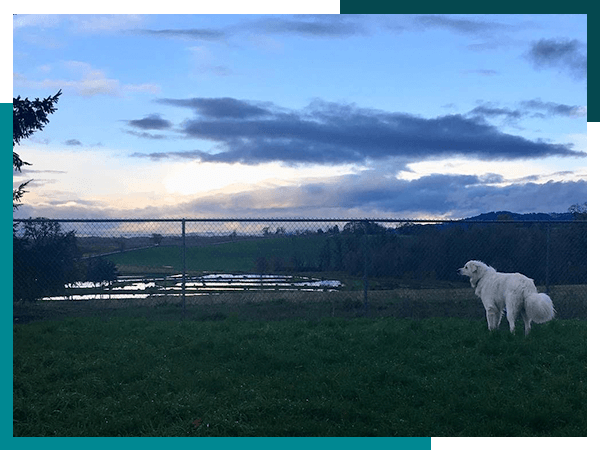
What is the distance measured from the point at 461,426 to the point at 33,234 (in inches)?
359

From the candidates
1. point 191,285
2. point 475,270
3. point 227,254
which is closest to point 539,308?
point 475,270

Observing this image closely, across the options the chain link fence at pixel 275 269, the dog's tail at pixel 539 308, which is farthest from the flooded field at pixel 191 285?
the dog's tail at pixel 539 308

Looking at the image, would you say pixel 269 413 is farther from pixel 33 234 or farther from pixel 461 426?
pixel 33 234

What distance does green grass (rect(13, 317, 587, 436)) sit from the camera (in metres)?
5.43

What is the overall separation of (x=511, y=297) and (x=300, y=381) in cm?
400

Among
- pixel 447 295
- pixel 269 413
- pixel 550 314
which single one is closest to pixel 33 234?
pixel 269 413

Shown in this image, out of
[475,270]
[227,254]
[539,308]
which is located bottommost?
[539,308]

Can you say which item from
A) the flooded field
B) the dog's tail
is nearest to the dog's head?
the dog's tail

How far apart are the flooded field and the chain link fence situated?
2cm

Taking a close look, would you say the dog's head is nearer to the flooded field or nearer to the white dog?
the white dog

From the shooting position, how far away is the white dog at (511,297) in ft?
26.6

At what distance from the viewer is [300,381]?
255 inches

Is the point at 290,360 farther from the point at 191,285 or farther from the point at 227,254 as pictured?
the point at 227,254

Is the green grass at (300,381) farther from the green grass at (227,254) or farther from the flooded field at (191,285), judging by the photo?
the green grass at (227,254)
